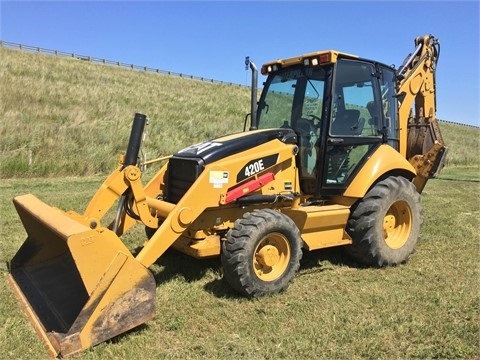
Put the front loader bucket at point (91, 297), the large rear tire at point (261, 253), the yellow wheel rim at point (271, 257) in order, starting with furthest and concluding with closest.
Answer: the yellow wheel rim at point (271, 257) → the large rear tire at point (261, 253) → the front loader bucket at point (91, 297)

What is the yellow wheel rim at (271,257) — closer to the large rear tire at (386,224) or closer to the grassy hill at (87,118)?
the large rear tire at (386,224)

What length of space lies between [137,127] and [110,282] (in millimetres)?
1585

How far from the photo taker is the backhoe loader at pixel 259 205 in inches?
141

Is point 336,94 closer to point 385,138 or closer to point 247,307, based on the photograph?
point 385,138

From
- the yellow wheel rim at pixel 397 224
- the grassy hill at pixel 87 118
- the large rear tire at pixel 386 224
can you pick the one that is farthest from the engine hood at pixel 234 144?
the grassy hill at pixel 87 118

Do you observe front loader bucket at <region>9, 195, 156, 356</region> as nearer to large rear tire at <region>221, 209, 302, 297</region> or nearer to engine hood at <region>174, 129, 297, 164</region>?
large rear tire at <region>221, 209, 302, 297</region>

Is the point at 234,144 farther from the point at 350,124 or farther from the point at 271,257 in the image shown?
the point at 350,124

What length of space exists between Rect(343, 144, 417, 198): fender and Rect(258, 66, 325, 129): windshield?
2.84ft

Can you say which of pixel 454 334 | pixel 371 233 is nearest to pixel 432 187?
pixel 371 233

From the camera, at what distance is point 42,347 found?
3.40 meters

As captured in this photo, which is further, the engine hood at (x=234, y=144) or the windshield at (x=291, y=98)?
the windshield at (x=291, y=98)

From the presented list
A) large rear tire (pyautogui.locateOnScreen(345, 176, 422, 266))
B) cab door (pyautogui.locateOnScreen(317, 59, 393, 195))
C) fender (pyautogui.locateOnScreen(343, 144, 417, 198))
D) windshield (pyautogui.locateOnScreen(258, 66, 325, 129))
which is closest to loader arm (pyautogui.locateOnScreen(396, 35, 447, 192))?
fender (pyautogui.locateOnScreen(343, 144, 417, 198))

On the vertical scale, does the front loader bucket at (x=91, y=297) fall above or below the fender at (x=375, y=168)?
below

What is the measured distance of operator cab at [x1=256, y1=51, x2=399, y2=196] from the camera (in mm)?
5219
